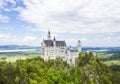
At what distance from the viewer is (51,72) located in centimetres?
12456

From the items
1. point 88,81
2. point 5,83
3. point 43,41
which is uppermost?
point 43,41

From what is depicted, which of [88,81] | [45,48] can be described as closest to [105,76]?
[88,81]

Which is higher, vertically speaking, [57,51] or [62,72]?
[57,51]

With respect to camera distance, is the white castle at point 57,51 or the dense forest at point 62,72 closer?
the dense forest at point 62,72

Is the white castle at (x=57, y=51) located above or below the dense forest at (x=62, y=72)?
above

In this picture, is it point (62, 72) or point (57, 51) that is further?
point (57, 51)

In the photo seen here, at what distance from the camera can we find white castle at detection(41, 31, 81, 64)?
18100 centimetres

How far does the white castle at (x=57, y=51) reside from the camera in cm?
18100

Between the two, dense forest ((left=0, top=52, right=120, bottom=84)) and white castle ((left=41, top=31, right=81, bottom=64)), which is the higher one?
white castle ((left=41, top=31, right=81, bottom=64))

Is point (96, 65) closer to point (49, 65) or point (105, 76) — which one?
point (105, 76)

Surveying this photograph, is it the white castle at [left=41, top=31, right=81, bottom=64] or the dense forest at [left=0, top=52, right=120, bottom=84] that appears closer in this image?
the dense forest at [left=0, top=52, right=120, bottom=84]

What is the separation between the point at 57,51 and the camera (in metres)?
185

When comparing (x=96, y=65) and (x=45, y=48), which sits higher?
(x=45, y=48)

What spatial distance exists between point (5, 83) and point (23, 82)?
9317 mm
